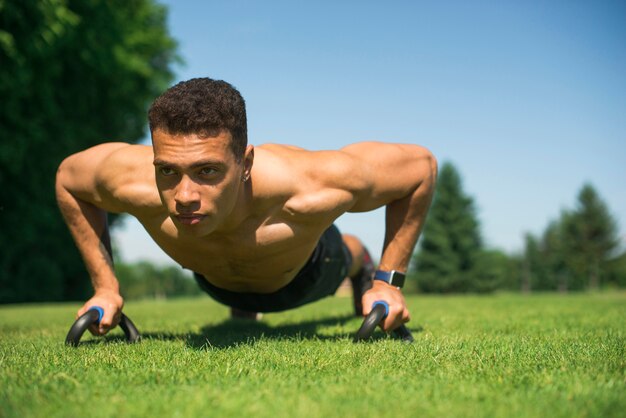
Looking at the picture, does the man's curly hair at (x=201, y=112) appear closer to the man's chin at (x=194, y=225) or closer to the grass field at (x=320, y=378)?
the man's chin at (x=194, y=225)

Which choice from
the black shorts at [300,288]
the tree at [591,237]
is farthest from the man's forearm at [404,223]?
the tree at [591,237]

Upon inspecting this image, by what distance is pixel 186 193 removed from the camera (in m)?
2.98

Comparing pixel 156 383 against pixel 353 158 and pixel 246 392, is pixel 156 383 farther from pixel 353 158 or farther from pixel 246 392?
pixel 353 158

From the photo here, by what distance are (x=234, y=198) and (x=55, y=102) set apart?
15.8m

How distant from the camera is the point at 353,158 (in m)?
3.75

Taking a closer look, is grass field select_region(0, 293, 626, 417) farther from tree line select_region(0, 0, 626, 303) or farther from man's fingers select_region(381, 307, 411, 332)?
tree line select_region(0, 0, 626, 303)

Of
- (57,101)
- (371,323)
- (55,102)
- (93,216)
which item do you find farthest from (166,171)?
(57,101)

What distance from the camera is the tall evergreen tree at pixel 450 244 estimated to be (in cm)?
3666

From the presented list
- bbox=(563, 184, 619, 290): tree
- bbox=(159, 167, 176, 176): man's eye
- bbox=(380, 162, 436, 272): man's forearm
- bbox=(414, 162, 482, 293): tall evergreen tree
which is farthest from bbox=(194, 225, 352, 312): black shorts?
bbox=(563, 184, 619, 290): tree

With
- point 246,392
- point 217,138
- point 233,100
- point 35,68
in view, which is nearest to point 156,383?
point 246,392

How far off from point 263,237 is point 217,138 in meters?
0.86

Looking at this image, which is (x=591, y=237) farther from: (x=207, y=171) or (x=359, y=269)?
(x=207, y=171)

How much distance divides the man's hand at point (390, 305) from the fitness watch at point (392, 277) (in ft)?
0.38

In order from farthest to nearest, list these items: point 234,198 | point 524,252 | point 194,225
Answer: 1. point 524,252
2. point 234,198
3. point 194,225
